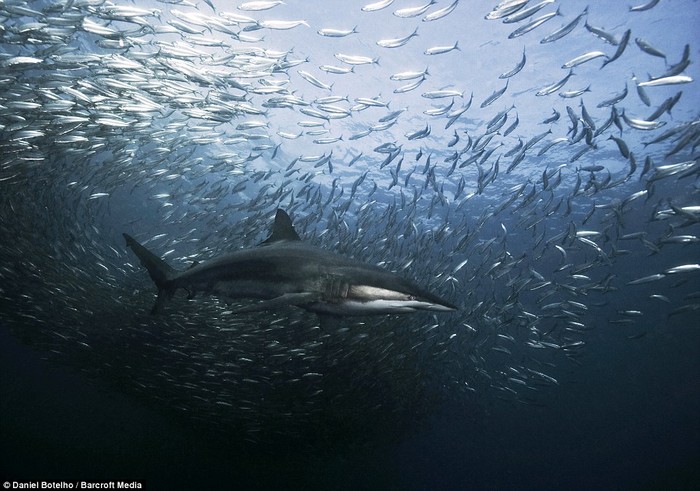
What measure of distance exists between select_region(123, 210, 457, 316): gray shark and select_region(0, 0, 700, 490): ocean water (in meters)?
0.79

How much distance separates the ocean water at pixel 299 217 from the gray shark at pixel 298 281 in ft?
2.60

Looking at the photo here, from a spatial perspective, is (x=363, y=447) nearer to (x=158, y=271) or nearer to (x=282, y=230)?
(x=158, y=271)

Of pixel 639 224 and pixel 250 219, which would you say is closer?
pixel 250 219

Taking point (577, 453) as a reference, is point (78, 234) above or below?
above

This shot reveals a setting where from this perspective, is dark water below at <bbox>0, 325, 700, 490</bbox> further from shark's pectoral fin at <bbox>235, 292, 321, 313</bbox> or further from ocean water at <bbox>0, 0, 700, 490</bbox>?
shark's pectoral fin at <bbox>235, 292, 321, 313</bbox>

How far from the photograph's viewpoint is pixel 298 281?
3.47m

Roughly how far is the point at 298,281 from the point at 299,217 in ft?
42.6

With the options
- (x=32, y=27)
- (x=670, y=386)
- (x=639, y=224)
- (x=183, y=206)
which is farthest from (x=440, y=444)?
(x=32, y=27)

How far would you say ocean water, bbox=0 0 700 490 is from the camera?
7.83 m

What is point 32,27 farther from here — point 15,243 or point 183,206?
point 183,206

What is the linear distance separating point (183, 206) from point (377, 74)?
12.5 metres

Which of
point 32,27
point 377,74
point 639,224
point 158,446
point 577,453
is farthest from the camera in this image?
point 577,453

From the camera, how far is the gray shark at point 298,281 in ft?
9.55

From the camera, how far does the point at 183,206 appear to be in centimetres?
1928
